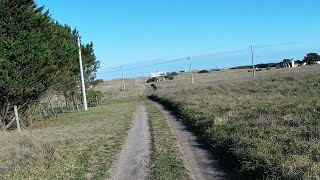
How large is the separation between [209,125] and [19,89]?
12.0 m

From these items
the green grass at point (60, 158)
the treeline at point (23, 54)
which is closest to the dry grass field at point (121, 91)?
the treeline at point (23, 54)

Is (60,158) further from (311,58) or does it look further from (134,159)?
(311,58)

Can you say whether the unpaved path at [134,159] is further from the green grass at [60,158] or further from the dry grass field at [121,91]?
the dry grass field at [121,91]

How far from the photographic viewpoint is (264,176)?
925cm

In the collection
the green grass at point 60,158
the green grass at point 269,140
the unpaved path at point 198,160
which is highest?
the green grass at point 269,140

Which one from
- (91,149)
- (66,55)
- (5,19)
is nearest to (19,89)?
(5,19)

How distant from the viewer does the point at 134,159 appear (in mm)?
12906

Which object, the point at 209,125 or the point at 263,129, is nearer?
the point at 263,129

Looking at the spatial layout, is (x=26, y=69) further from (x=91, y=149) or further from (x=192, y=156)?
(x=192, y=156)

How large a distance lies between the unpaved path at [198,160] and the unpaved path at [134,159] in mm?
1247

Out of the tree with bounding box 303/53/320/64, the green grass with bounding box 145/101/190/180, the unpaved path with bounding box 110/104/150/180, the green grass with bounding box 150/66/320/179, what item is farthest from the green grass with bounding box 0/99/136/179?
the tree with bounding box 303/53/320/64

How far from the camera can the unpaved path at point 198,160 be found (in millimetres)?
10492

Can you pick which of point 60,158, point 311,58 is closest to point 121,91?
point 311,58

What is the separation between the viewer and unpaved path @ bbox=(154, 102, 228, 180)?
34.4 ft
